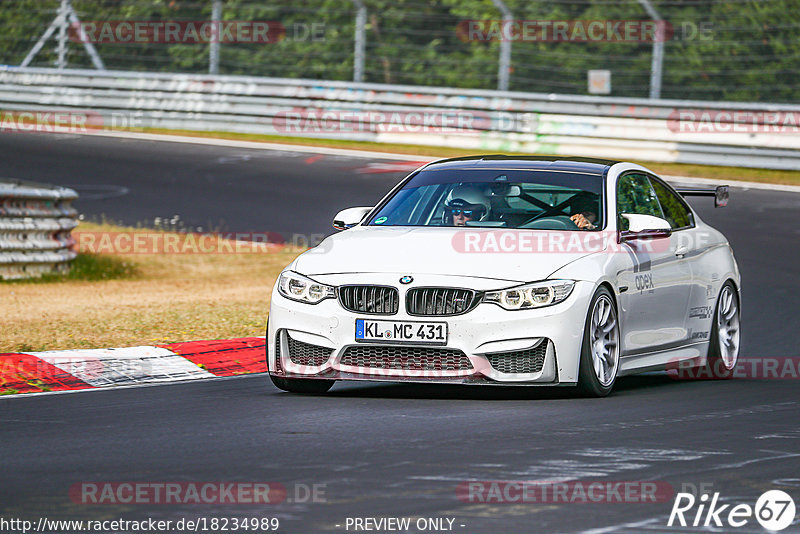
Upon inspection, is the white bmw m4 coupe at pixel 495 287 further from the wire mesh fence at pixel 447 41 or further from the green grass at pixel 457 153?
the wire mesh fence at pixel 447 41

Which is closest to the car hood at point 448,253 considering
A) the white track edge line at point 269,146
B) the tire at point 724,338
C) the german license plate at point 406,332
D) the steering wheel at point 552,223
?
the steering wheel at point 552,223

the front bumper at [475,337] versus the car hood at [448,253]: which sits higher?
the car hood at [448,253]

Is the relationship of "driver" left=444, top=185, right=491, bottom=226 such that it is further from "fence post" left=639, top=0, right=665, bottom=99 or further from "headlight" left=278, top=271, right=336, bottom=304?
"fence post" left=639, top=0, right=665, bottom=99

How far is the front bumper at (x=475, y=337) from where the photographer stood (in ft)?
28.0

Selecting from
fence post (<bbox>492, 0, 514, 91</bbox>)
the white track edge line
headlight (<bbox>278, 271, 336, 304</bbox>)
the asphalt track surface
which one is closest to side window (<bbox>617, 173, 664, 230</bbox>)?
the asphalt track surface

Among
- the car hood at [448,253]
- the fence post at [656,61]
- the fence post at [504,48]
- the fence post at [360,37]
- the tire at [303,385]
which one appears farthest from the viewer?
the fence post at [360,37]

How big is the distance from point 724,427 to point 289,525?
321cm

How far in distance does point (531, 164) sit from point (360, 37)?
18.2 meters

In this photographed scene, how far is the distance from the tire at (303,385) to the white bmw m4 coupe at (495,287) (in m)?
0.01

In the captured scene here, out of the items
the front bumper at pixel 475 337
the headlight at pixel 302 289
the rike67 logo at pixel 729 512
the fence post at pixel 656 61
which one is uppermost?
the fence post at pixel 656 61

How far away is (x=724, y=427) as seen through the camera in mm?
8008

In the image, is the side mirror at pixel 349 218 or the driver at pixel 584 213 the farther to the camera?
the side mirror at pixel 349 218

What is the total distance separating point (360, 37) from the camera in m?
28.0

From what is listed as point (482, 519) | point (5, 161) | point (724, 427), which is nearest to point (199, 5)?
point (5, 161)
